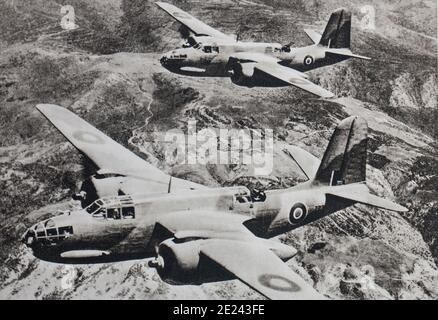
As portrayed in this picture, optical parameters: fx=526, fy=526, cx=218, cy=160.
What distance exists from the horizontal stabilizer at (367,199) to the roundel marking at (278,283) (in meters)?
7.13

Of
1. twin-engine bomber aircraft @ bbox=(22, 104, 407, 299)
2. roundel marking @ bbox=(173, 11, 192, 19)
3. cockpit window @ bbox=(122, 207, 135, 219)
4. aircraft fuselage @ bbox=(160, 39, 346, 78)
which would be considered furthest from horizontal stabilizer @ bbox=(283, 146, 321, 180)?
roundel marking @ bbox=(173, 11, 192, 19)

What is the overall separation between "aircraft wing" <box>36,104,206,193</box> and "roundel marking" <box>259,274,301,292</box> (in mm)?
6785

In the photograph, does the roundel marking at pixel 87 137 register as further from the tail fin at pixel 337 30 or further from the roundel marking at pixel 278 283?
the tail fin at pixel 337 30

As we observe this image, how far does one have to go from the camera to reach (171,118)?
31.4 m

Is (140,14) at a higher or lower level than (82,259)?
higher

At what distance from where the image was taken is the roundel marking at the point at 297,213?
940 inches

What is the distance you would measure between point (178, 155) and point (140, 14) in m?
15.9

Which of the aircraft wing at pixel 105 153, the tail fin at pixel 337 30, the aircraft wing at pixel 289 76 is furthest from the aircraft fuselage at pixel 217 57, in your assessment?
the aircraft wing at pixel 105 153

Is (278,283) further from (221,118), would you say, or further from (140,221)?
(221,118)

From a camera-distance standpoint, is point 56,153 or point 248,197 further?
point 56,153

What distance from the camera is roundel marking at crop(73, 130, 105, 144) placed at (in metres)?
26.1

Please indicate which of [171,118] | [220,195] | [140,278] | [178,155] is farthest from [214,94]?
[140,278]

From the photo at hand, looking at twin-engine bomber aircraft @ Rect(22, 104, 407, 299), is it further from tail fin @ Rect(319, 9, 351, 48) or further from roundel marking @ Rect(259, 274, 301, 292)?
tail fin @ Rect(319, 9, 351, 48)

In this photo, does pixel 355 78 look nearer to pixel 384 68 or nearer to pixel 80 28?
pixel 384 68
